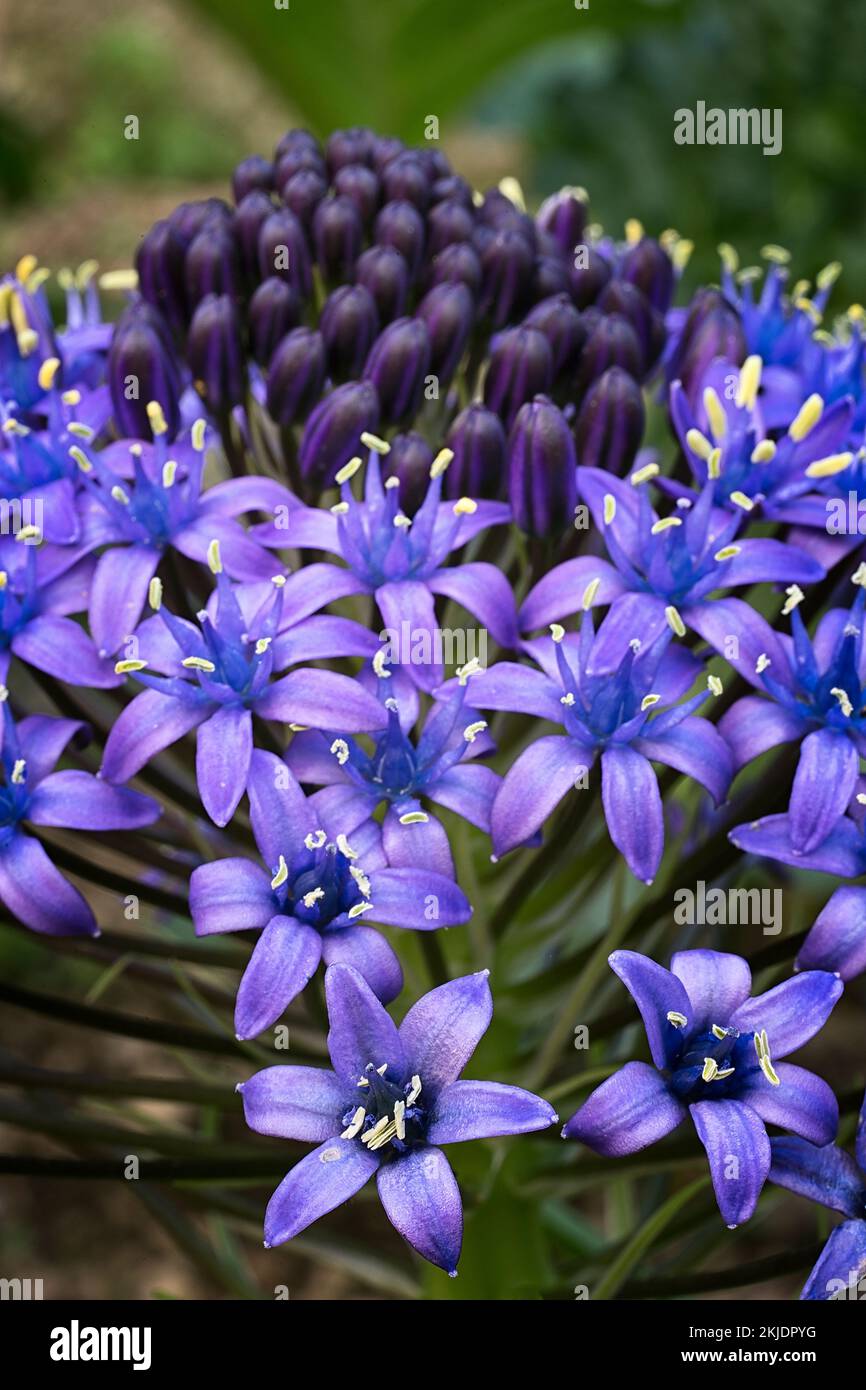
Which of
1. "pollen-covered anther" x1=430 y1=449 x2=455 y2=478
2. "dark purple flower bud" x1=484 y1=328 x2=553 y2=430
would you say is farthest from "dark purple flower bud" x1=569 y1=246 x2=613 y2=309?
"pollen-covered anther" x1=430 y1=449 x2=455 y2=478

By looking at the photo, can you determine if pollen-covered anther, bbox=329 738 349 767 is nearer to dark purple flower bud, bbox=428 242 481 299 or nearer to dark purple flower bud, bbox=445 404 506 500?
dark purple flower bud, bbox=445 404 506 500

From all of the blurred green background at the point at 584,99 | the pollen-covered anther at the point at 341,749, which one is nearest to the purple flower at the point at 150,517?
the pollen-covered anther at the point at 341,749

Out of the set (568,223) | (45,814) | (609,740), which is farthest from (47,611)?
(568,223)

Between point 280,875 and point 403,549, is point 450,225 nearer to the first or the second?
point 403,549
